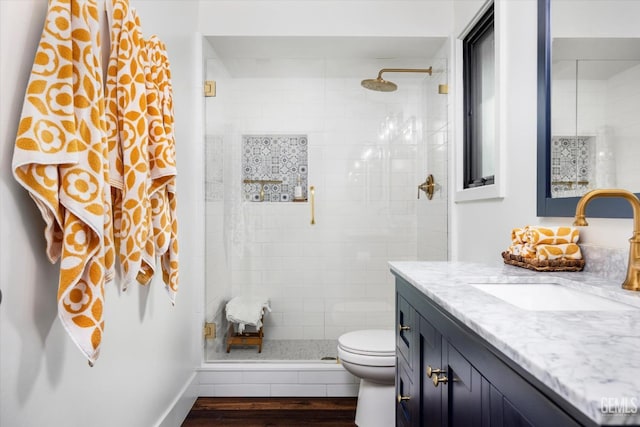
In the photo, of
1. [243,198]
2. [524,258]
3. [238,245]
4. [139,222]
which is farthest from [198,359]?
[524,258]

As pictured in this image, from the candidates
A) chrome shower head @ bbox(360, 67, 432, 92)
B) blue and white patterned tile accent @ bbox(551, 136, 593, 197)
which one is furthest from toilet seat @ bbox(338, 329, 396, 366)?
chrome shower head @ bbox(360, 67, 432, 92)

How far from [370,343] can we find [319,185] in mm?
1176

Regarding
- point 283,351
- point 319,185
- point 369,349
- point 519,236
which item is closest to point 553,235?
point 519,236

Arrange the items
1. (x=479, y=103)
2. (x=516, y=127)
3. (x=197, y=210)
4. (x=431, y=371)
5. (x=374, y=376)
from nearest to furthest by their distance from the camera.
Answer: (x=431, y=371)
(x=516, y=127)
(x=374, y=376)
(x=479, y=103)
(x=197, y=210)

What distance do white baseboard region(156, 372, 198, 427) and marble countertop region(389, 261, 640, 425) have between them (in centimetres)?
153

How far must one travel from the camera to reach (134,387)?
1.59m

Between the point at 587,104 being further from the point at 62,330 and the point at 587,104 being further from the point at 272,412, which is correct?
the point at 272,412

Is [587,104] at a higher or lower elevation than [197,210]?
higher

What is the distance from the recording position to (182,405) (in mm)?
2141

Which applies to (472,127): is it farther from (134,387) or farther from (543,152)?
(134,387)

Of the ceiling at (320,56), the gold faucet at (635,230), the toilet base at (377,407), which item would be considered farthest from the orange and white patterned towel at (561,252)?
the ceiling at (320,56)

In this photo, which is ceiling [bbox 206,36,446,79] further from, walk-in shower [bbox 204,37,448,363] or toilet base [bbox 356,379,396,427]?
toilet base [bbox 356,379,396,427]

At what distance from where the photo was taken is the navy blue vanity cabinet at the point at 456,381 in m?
0.57

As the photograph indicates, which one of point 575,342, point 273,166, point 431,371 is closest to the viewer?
point 575,342
